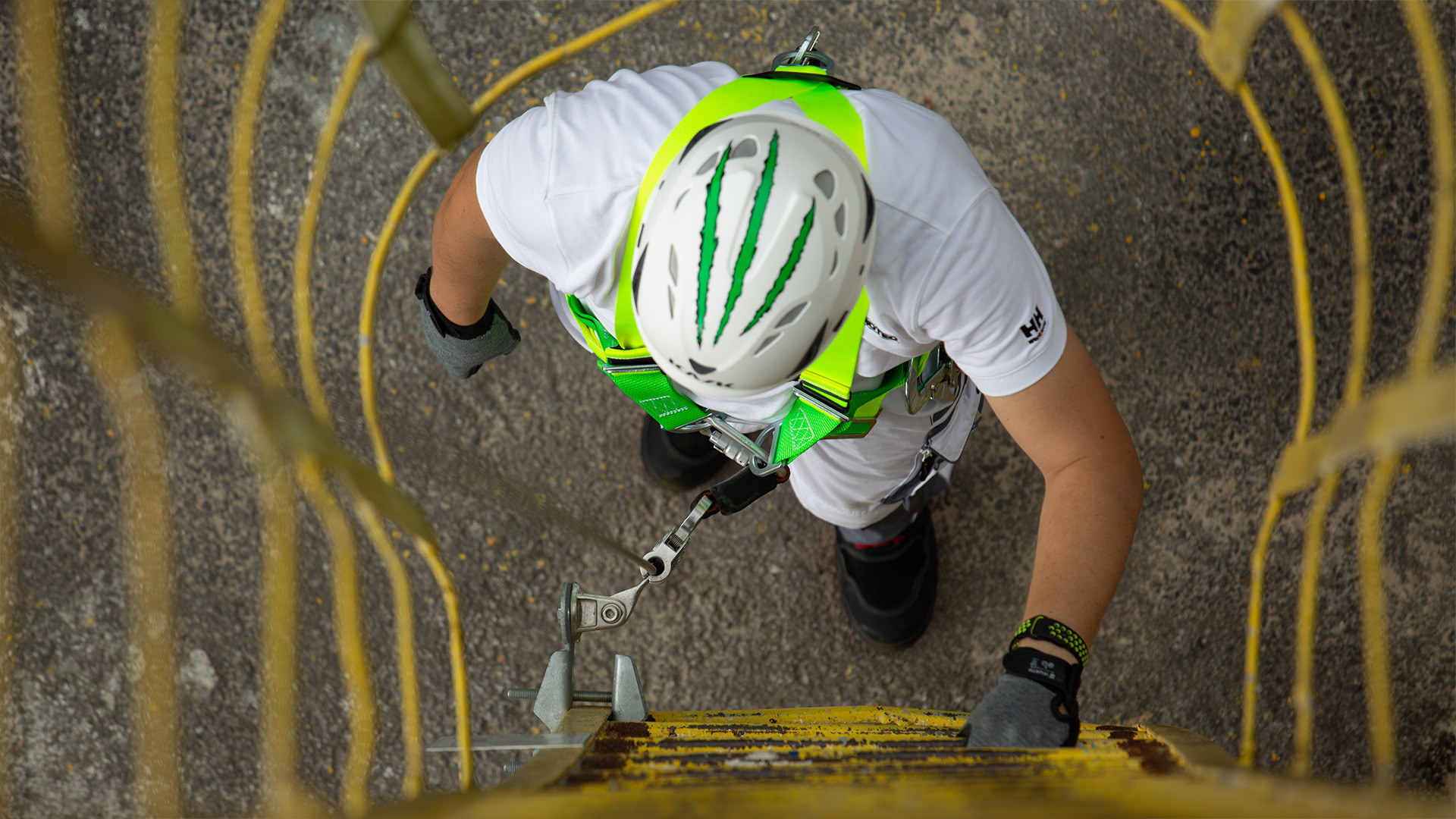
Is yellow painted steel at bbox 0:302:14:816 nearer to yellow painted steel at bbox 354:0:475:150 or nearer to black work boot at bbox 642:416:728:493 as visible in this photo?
black work boot at bbox 642:416:728:493

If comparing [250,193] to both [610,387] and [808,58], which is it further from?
[808,58]

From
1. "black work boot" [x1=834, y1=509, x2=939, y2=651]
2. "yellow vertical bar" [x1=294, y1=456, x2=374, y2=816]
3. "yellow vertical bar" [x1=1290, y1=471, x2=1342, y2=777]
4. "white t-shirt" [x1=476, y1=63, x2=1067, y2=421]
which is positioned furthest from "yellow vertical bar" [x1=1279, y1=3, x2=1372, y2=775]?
"yellow vertical bar" [x1=294, y1=456, x2=374, y2=816]

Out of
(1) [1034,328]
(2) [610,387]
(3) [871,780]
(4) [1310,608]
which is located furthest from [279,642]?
(4) [1310,608]

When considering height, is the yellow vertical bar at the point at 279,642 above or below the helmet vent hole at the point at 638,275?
below

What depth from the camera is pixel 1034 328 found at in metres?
1.40

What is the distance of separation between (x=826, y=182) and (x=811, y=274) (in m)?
0.14

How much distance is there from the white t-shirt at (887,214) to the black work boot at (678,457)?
3.42 feet

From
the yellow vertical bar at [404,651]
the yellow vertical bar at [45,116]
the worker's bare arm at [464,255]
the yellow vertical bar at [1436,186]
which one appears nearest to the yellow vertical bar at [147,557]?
the yellow vertical bar at [45,116]

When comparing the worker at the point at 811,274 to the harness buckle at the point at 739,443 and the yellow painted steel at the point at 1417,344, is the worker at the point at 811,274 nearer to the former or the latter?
the harness buckle at the point at 739,443

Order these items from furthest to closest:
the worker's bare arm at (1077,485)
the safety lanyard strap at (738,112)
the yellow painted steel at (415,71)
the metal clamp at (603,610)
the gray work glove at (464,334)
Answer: the gray work glove at (464,334) < the metal clamp at (603,610) < the worker's bare arm at (1077,485) < the safety lanyard strap at (738,112) < the yellow painted steel at (415,71)

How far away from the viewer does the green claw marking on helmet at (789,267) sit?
122 cm

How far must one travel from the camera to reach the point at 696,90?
147cm

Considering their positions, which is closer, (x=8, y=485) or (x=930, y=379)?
(x=930, y=379)

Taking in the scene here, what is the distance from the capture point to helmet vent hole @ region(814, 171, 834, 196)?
1.24 metres
